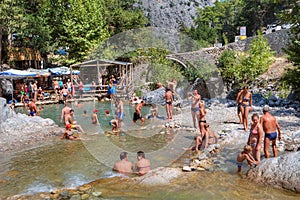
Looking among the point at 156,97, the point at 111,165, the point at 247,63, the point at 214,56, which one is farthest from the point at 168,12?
the point at 111,165

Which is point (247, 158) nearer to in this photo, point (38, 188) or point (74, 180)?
point (74, 180)

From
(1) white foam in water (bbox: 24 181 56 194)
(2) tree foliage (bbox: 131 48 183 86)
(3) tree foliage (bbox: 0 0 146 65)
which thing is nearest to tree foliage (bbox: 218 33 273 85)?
(2) tree foliage (bbox: 131 48 183 86)

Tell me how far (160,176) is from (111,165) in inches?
79.8

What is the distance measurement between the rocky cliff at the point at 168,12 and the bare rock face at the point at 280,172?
8607 cm

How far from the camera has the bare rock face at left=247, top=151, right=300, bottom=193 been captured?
6.47 metres

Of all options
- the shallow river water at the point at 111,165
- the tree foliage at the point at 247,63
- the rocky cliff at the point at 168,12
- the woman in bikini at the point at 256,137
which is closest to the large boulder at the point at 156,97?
the tree foliage at the point at 247,63

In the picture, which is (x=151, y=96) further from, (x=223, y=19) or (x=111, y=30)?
(x=223, y=19)

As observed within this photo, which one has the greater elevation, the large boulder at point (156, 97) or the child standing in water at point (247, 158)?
the large boulder at point (156, 97)

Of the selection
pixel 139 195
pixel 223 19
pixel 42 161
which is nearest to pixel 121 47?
pixel 42 161

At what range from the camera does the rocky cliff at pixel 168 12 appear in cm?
9400

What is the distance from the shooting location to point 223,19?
230ft

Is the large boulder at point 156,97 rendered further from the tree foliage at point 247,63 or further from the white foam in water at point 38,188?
the white foam in water at point 38,188

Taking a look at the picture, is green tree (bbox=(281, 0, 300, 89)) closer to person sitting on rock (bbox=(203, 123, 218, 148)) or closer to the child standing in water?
person sitting on rock (bbox=(203, 123, 218, 148))

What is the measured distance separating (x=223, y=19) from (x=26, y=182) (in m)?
68.1
